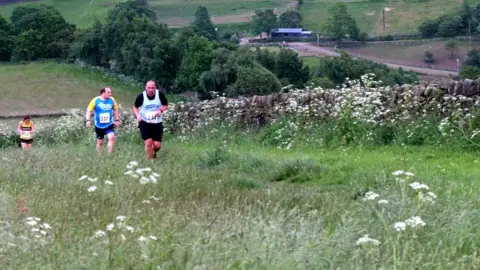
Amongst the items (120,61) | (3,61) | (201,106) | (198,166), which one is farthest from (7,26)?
(198,166)

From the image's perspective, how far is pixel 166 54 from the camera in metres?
73.9

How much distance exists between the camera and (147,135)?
14922mm

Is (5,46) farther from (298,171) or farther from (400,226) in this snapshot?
(400,226)

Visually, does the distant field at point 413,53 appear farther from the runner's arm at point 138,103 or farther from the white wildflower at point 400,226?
the white wildflower at point 400,226

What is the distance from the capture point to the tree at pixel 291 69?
169 ft

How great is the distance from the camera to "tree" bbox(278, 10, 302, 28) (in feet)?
358

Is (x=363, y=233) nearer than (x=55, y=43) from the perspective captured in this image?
Yes

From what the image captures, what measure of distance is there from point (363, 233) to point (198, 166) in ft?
23.6

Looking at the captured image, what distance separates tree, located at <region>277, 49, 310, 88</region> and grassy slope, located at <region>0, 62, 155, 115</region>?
11.6 meters

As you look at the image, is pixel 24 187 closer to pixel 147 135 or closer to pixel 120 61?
pixel 147 135

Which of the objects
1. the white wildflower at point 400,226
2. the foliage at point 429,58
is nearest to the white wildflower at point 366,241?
the white wildflower at point 400,226

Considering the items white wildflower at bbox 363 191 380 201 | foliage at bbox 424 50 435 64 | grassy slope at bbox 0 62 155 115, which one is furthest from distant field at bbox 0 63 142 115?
white wildflower at bbox 363 191 380 201

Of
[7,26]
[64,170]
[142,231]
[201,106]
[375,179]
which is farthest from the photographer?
[7,26]

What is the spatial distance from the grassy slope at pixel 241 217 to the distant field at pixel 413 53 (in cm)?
5365
